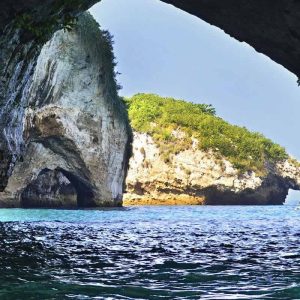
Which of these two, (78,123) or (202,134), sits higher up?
(202,134)

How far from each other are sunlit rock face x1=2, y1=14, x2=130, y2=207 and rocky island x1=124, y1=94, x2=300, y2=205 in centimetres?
2838

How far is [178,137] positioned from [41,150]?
4053cm

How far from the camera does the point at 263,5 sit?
1334cm

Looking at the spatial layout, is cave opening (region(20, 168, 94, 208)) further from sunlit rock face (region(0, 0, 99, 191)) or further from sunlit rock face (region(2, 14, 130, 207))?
sunlit rock face (region(0, 0, 99, 191))

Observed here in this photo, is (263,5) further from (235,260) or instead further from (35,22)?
(235,260)

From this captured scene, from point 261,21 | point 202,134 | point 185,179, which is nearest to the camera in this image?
point 261,21

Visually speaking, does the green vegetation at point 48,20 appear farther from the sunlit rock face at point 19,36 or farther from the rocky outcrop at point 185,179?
the rocky outcrop at point 185,179

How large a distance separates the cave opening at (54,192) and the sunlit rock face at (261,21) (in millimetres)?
33261

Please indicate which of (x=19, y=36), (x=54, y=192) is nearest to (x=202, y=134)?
(x=54, y=192)

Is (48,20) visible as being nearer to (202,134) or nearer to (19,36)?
(19,36)

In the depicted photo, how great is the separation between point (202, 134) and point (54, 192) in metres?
33.3

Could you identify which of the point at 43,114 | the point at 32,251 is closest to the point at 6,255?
the point at 32,251

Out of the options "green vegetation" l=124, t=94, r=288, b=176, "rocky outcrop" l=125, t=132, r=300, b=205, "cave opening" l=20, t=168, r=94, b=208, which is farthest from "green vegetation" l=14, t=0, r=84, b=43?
"green vegetation" l=124, t=94, r=288, b=176

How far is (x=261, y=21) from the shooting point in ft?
47.5
